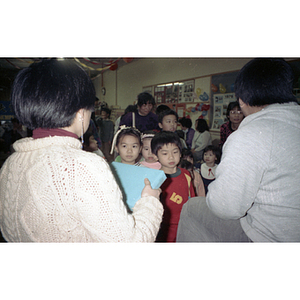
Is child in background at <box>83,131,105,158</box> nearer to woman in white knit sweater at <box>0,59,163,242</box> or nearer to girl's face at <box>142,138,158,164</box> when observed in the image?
girl's face at <box>142,138,158,164</box>

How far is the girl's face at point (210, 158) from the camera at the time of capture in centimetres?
200

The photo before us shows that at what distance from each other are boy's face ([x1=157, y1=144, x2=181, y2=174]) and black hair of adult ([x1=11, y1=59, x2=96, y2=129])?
98 cm

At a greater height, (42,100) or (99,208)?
(42,100)

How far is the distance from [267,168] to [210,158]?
1.30 m

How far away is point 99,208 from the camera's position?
523 millimetres

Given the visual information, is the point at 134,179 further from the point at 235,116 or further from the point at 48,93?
the point at 235,116

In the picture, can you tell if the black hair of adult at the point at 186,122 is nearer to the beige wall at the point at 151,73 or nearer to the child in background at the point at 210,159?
the beige wall at the point at 151,73

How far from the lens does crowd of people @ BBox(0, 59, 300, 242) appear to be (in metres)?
0.53

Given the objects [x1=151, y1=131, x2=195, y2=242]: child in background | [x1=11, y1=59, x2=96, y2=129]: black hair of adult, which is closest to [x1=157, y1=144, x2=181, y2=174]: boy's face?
[x1=151, y1=131, x2=195, y2=242]: child in background

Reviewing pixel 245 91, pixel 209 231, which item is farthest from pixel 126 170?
pixel 245 91

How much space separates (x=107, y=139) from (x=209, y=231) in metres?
3.04

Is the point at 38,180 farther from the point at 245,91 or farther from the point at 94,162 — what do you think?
the point at 245,91

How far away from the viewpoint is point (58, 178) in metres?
0.51

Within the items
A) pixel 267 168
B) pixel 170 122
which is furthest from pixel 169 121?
pixel 267 168
